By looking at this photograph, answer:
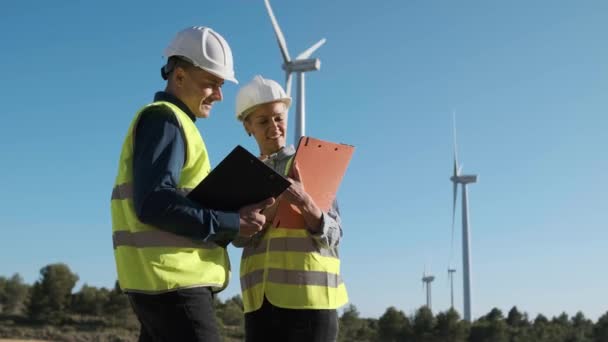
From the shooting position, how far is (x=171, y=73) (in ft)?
10.7

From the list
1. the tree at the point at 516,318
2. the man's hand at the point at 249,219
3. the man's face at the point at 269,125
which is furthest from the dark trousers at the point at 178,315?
the tree at the point at 516,318

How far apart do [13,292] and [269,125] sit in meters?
62.9

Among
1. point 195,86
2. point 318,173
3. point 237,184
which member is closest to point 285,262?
point 318,173

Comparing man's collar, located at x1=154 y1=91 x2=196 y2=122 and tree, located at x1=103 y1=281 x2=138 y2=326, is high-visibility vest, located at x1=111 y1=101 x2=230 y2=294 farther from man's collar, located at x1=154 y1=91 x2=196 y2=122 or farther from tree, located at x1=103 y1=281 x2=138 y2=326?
tree, located at x1=103 y1=281 x2=138 y2=326

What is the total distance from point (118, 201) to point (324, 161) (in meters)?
1.35

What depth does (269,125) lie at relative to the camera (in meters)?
4.32

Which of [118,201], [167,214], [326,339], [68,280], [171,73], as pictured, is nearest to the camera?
[167,214]

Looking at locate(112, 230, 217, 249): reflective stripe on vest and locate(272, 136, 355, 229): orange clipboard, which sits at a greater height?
locate(272, 136, 355, 229): orange clipboard

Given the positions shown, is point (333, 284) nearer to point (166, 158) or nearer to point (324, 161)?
point (324, 161)

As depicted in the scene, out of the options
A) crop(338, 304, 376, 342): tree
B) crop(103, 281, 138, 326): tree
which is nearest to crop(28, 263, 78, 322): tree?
crop(103, 281, 138, 326): tree

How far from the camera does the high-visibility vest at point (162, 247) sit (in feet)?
9.30

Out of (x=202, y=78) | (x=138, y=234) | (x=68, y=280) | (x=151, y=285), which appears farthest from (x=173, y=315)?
(x=68, y=280)

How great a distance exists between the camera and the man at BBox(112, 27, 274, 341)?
2.81 m

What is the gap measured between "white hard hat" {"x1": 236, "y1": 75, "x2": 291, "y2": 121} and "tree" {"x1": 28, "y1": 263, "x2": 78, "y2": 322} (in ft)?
141
